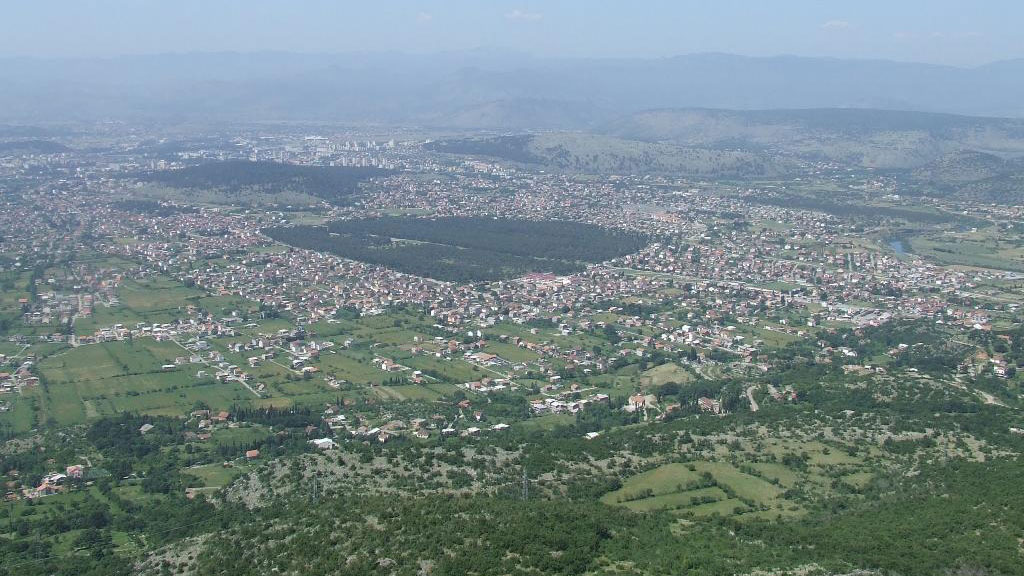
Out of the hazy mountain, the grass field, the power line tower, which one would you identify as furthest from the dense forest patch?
the hazy mountain

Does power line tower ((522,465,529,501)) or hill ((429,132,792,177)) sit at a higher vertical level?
power line tower ((522,465,529,501))

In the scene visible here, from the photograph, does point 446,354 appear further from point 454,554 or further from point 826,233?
point 826,233

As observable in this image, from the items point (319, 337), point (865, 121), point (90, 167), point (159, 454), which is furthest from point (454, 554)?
point (865, 121)

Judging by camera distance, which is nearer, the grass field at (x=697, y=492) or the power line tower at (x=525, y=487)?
the power line tower at (x=525, y=487)

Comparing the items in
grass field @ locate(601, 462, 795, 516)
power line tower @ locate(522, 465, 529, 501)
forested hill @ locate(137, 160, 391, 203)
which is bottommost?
forested hill @ locate(137, 160, 391, 203)

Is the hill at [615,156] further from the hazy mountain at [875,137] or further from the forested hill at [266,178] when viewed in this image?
the forested hill at [266,178]

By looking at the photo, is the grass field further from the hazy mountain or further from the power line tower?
the hazy mountain

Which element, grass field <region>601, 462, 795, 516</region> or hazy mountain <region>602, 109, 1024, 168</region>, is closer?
grass field <region>601, 462, 795, 516</region>

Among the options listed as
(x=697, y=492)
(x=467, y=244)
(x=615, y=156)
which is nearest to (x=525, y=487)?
(x=697, y=492)

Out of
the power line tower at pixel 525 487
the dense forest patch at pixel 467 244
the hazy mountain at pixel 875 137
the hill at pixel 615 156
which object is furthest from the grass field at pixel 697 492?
the hazy mountain at pixel 875 137
